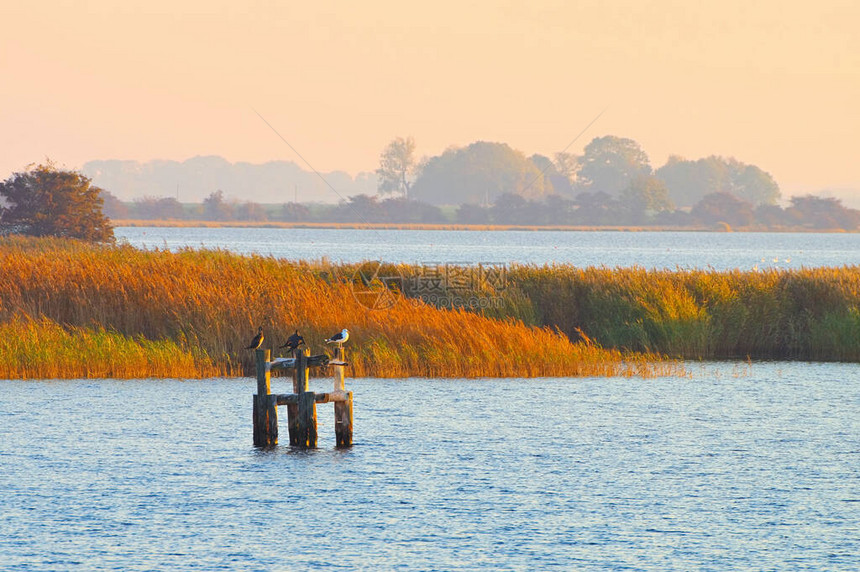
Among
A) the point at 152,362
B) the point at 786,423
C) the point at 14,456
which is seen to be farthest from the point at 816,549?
the point at 152,362

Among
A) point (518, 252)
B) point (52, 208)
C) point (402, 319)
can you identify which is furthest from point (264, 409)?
point (518, 252)

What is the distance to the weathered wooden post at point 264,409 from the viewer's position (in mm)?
20062

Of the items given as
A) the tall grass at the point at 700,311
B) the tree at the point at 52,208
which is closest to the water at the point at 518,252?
the tree at the point at 52,208

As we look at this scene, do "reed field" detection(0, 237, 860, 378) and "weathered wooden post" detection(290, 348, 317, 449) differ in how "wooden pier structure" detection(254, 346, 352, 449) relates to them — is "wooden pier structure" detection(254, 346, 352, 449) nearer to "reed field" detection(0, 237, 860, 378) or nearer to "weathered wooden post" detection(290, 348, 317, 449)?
"weathered wooden post" detection(290, 348, 317, 449)

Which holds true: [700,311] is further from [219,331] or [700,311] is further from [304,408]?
[304,408]

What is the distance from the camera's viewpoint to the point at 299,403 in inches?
795

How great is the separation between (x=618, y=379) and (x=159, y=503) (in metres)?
15.5

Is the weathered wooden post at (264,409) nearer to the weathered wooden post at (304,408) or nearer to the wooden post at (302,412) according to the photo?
the wooden post at (302,412)

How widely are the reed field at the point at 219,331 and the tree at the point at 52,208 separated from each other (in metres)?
29.0

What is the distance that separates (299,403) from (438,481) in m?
3.06

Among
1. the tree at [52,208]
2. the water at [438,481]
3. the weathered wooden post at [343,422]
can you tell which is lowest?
the water at [438,481]

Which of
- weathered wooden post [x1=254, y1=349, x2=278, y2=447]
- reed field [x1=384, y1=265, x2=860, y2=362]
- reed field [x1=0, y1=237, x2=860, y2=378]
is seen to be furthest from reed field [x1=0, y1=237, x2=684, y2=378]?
weathered wooden post [x1=254, y1=349, x2=278, y2=447]

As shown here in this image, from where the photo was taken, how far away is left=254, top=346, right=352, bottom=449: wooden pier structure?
2006 cm

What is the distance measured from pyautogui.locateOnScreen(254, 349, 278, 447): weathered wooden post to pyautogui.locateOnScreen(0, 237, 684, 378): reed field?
8.31 m
